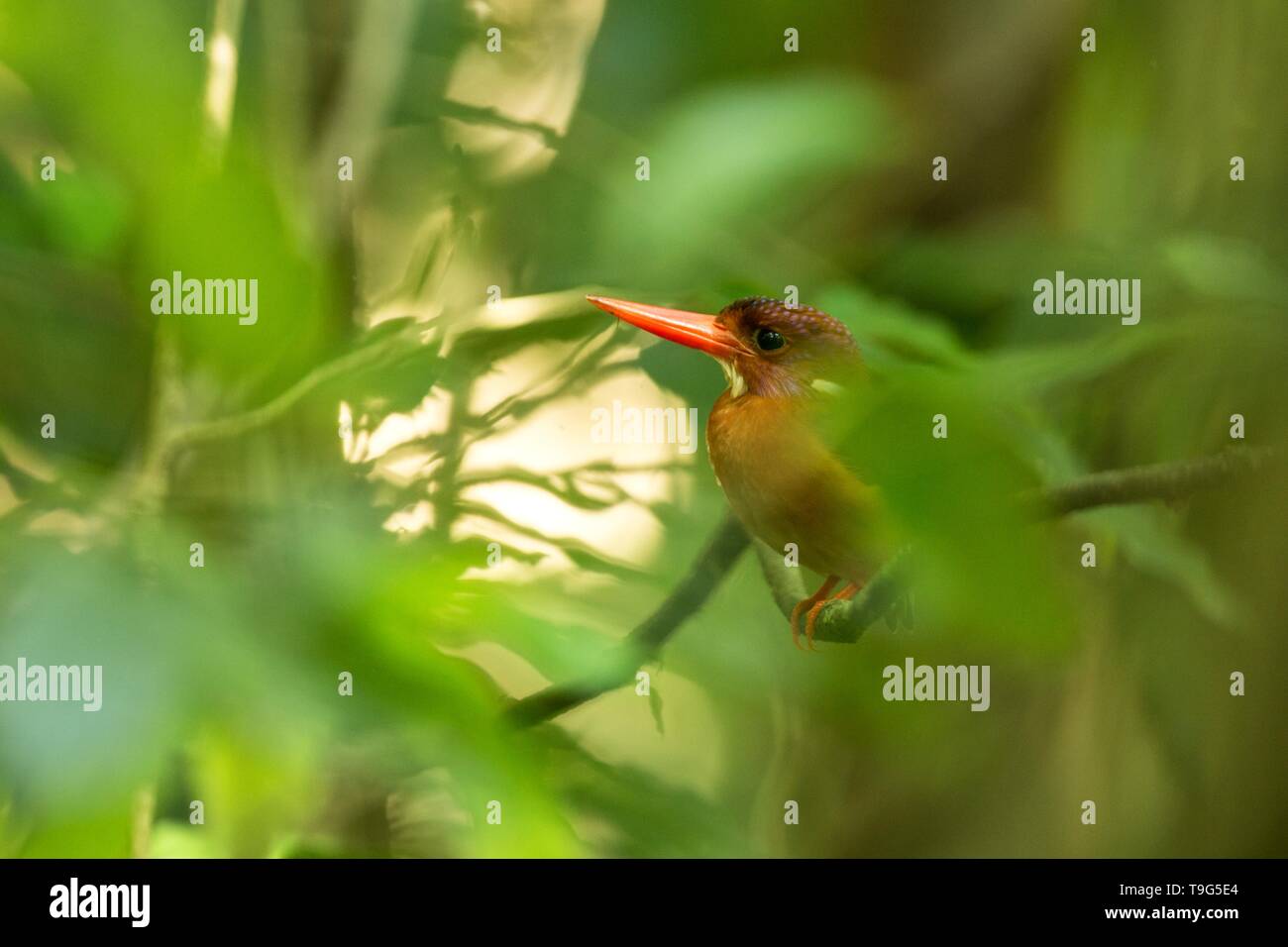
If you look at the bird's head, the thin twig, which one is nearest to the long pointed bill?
the bird's head

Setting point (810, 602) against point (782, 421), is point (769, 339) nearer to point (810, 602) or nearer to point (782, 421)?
point (782, 421)

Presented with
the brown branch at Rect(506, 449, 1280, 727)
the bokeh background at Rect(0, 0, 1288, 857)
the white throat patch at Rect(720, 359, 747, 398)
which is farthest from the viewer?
the white throat patch at Rect(720, 359, 747, 398)

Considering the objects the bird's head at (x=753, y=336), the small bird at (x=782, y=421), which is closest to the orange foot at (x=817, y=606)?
the small bird at (x=782, y=421)

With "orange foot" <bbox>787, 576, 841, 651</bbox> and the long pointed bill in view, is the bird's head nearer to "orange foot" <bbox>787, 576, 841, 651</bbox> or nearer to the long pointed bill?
the long pointed bill

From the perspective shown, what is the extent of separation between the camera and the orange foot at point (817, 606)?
26.4 inches

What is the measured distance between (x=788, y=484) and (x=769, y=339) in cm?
9

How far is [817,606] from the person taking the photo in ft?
2.31

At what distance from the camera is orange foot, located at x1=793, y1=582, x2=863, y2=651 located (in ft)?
2.20

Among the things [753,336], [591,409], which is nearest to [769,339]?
Answer: [753,336]

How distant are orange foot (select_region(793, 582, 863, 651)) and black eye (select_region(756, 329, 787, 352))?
15cm

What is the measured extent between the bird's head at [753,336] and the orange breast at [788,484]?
0.04 ft

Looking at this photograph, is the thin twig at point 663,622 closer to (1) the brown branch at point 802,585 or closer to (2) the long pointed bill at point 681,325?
(1) the brown branch at point 802,585

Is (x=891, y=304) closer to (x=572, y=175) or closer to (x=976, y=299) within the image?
(x=976, y=299)
